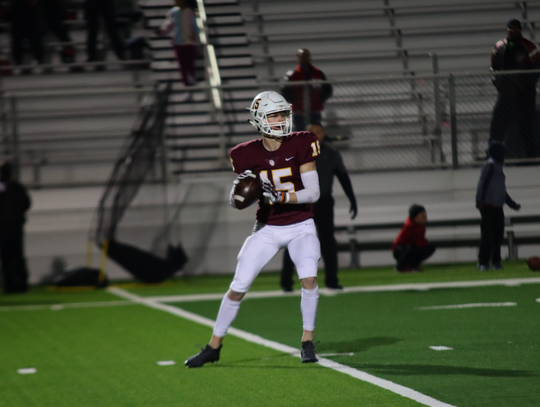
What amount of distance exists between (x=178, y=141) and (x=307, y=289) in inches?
361

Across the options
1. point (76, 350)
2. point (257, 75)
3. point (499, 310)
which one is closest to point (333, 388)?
point (76, 350)

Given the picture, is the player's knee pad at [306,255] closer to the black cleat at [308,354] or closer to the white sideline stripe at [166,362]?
the black cleat at [308,354]

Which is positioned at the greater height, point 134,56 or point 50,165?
point 134,56

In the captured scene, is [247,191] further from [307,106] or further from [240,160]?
[307,106]

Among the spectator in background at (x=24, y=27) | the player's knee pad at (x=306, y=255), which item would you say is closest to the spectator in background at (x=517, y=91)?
the player's knee pad at (x=306, y=255)

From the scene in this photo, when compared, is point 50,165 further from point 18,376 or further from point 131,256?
point 18,376

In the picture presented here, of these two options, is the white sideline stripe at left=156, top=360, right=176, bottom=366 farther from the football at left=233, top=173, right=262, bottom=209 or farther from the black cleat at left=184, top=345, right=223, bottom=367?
the football at left=233, top=173, right=262, bottom=209

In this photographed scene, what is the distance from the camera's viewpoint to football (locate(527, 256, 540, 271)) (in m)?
9.38

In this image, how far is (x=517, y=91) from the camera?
1074 cm

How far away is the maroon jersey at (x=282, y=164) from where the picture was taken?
5.77 metres

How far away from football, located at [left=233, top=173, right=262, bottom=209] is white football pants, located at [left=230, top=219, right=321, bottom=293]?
0.38m

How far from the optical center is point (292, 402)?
4.60 m

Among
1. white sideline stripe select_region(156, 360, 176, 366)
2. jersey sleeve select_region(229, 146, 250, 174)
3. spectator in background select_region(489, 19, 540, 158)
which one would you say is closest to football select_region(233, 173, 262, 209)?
jersey sleeve select_region(229, 146, 250, 174)

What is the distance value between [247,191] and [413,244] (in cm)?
624
